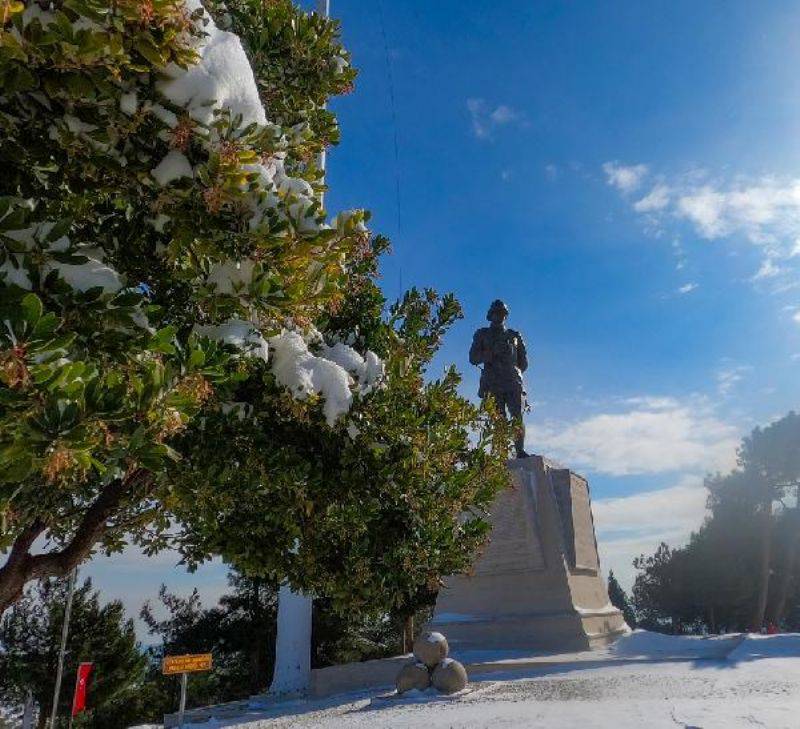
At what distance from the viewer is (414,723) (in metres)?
9.26

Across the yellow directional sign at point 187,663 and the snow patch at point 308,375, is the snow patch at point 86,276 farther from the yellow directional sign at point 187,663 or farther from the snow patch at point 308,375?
the yellow directional sign at point 187,663

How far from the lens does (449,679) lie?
40.9 feet

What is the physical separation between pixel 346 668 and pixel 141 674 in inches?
770

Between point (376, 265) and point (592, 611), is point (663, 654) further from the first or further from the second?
point (376, 265)

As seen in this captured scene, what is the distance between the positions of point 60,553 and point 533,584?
15.6 m

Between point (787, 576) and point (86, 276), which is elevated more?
point (86, 276)

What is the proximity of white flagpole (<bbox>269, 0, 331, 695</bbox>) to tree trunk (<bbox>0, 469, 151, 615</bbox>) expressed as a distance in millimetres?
11576

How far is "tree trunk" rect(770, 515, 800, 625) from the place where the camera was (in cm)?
4391

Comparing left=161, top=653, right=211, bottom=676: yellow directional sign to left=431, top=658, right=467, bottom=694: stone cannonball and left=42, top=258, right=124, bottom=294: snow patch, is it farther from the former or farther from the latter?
left=42, top=258, right=124, bottom=294: snow patch

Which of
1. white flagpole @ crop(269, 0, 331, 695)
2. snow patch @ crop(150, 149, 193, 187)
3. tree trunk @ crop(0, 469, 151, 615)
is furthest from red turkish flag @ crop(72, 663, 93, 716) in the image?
snow patch @ crop(150, 149, 193, 187)

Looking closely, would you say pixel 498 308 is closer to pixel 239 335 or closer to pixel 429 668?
pixel 429 668

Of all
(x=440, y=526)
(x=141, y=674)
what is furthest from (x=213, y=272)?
(x=141, y=674)

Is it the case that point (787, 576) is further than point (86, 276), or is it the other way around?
point (787, 576)

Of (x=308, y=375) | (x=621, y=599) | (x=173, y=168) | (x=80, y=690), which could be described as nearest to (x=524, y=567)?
(x=308, y=375)
